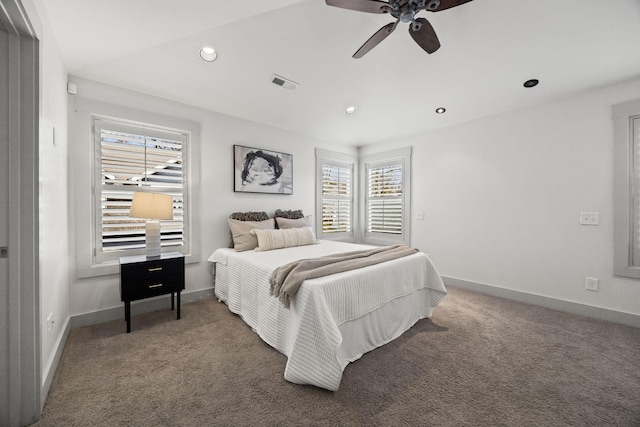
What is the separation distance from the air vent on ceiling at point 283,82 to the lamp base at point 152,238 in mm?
2023

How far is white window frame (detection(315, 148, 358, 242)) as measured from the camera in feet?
15.0

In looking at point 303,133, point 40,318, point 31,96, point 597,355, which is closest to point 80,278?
point 40,318

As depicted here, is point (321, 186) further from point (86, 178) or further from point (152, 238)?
point (86, 178)

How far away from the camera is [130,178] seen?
2795 mm

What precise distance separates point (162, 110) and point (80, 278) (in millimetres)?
1969

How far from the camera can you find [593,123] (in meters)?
2.80

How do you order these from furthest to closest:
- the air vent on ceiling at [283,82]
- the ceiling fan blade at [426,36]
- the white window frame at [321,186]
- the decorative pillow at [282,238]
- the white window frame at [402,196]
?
the white window frame at [321,186] → the white window frame at [402,196] → the decorative pillow at [282,238] → the air vent on ceiling at [283,82] → the ceiling fan blade at [426,36]

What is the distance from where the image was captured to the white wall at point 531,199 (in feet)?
9.05

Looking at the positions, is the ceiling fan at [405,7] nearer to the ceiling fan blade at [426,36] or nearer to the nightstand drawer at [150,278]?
the ceiling fan blade at [426,36]

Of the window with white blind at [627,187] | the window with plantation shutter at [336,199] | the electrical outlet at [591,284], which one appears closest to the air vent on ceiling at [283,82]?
the window with plantation shutter at [336,199]

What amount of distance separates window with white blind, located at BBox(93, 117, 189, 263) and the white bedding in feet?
2.80

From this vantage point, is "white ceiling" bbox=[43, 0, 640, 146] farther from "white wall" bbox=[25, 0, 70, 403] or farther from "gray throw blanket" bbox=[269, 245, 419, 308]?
"gray throw blanket" bbox=[269, 245, 419, 308]

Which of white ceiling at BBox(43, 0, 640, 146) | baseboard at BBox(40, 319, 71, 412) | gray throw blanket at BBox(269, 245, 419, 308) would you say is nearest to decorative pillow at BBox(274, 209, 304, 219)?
white ceiling at BBox(43, 0, 640, 146)

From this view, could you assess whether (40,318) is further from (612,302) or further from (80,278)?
(612,302)
